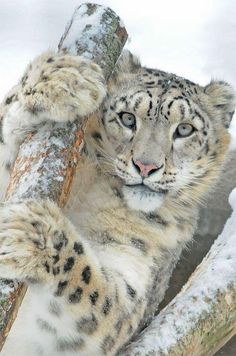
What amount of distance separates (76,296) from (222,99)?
63.0 inches

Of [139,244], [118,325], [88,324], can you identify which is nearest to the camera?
[88,324]

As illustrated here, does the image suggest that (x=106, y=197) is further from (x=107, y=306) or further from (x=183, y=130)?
(x=107, y=306)

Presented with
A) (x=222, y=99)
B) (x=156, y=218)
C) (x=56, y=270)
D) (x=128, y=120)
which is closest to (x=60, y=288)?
(x=56, y=270)

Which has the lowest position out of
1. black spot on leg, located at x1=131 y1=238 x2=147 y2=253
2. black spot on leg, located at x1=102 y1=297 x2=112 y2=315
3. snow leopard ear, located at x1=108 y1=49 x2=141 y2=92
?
black spot on leg, located at x1=102 y1=297 x2=112 y2=315

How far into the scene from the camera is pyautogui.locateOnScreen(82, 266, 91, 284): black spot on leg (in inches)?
141

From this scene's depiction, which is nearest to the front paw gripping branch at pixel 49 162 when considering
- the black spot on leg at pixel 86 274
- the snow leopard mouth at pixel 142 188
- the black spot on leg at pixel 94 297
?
the black spot on leg at pixel 86 274

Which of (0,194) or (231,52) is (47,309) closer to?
(0,194)

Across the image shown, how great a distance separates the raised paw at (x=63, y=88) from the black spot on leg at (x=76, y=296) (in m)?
0.70

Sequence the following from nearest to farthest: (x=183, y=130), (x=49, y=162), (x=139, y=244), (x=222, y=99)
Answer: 1. (x=49, y=162)
2. (x=139, y=244)
3. (x=183, y=130)
4. (x=222, y=99)

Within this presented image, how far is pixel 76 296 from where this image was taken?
3.58 m

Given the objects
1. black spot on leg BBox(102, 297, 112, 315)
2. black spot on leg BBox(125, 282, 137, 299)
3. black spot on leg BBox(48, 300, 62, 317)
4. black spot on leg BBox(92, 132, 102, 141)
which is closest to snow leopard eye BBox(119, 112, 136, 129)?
black spot on leg BBox(92, 132, 102, 141)

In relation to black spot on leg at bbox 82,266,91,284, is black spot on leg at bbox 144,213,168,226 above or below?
above

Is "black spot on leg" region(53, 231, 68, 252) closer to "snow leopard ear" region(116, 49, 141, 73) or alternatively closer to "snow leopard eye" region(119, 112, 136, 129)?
"snow leopard eye" region(119, 112, 136, 129)

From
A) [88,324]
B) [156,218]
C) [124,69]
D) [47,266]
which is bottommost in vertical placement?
[88,324]
